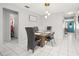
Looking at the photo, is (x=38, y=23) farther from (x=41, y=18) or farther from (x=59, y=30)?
(x=59, y=30)

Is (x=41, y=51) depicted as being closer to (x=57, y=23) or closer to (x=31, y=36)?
(x=31, y=36)

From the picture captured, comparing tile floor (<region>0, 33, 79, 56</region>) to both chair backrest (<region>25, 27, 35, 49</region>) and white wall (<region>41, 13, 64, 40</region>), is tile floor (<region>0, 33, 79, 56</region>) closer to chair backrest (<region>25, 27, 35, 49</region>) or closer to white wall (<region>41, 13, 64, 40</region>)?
chair backrest (<region>25, 27, 35, 49</region>)

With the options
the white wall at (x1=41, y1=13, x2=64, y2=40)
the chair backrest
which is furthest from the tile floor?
the white wall at (x1=41, y1=13, x2=64, y2=40)

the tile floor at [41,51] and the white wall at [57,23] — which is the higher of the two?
the white wall at [57,23]

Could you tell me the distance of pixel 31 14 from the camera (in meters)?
6.61

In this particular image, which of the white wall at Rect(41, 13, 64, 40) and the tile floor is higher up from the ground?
the white wall at Rect(41, 13, 64, 40)

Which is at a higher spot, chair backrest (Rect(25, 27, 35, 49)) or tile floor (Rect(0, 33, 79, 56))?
chair backrest (Rect(25, 27, 35, 49))

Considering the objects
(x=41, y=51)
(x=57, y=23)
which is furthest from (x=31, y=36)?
(x=57, y=23)

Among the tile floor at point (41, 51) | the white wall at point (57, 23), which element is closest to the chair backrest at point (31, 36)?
the tile floor at point (41, 51)

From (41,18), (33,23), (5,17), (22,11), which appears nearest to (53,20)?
(41,18)

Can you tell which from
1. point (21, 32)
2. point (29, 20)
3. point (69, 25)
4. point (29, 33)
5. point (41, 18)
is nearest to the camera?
point (29, 33)

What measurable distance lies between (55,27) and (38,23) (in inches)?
62.5

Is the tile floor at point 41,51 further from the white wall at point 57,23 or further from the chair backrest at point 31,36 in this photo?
the white wall at point 57,23

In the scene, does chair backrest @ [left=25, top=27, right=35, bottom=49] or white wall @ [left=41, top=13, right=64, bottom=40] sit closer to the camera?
chair backrest @ [left=25, top=27, right=35, bottom=49]
